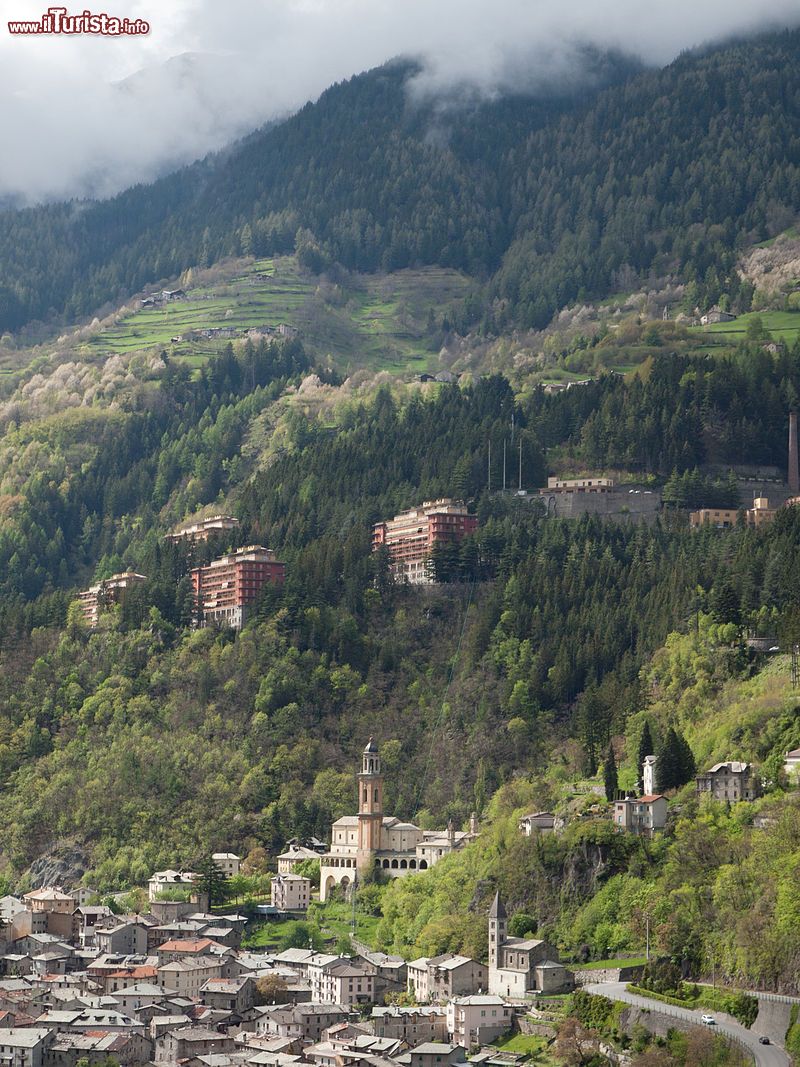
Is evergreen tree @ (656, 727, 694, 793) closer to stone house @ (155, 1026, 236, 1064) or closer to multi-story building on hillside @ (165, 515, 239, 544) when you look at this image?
stone house @ (155, 1026, 236, 1064)

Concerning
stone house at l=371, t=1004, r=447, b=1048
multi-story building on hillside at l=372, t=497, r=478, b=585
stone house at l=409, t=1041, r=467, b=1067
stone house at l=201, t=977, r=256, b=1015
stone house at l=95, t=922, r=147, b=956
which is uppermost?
multi-story building on hillside at l=372, t=497, r=478, b=585

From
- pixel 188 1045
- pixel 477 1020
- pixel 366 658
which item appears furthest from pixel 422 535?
pixel 188 1045

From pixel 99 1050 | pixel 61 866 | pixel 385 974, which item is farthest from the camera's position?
pixel 61 866

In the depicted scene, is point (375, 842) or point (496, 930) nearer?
point (496, 930)

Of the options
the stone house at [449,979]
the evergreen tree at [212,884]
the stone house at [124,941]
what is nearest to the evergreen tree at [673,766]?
the stone house at [449,979]

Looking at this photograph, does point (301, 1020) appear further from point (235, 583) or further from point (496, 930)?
point (235, 583)

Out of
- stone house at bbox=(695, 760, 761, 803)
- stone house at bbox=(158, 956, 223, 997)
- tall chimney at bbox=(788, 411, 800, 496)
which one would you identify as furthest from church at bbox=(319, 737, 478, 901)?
tall chimney at bbox=(788, 411, 800, 496)
